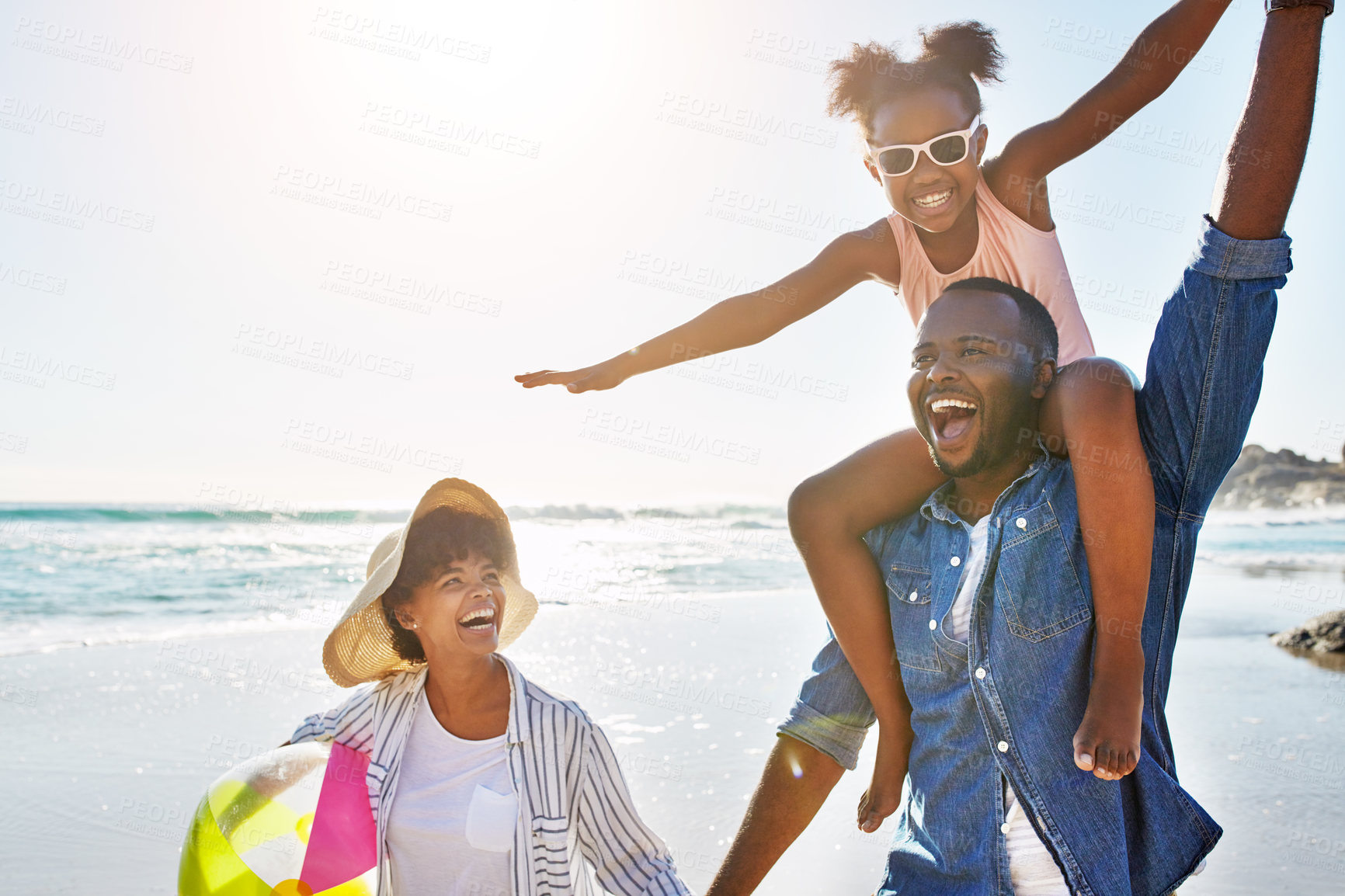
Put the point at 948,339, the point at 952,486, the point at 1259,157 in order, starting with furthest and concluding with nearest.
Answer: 1. the point at 952,486
2. the point at 948,339
3. the point at 1259,157

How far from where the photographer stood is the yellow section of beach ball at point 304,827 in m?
2.55

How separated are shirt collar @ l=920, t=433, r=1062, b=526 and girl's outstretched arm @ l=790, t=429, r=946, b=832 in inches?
2.7

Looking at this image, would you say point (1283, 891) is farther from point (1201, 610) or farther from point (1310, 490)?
point (1310, 490)

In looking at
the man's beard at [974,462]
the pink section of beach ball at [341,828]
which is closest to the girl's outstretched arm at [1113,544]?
the man's beard at [974,462]

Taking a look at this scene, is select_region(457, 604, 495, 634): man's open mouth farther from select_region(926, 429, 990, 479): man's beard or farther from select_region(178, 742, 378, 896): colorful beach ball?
select_region(926, 429, 990, 479): man's beard

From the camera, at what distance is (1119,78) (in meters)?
2.82

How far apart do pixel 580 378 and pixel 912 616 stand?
121 cm

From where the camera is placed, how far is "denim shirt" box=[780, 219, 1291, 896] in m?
2.05

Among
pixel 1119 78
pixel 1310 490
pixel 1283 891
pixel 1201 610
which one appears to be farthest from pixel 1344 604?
pixel 1310 490

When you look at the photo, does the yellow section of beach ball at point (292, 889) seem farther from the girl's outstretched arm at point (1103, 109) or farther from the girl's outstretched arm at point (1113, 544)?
the girl's outstretched arm at point (1103, 109)

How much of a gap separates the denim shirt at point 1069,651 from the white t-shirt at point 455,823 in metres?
1.02

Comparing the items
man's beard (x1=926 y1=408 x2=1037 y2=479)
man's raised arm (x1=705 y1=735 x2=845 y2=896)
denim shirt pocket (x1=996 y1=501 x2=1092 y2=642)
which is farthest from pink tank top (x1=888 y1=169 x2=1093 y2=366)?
man's raised arm (x1=705 y1=735 x2=845 y2=896)

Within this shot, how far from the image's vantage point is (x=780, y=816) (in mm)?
2730

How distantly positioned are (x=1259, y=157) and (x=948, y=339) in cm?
75
